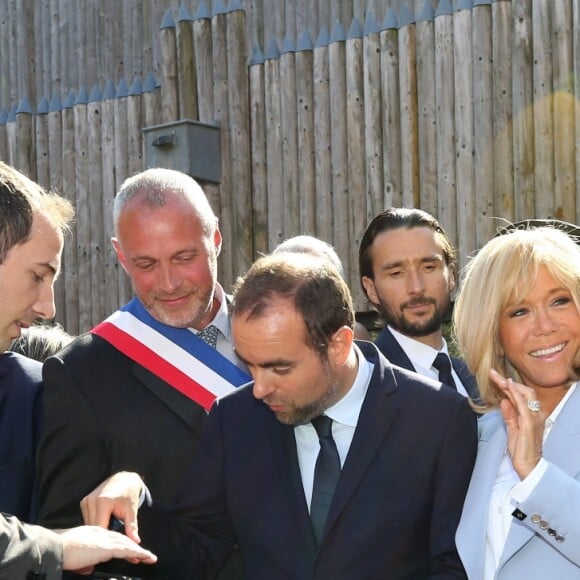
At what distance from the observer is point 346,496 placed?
2.55 meters

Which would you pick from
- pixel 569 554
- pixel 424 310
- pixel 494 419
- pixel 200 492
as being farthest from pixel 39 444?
pixel 424 310

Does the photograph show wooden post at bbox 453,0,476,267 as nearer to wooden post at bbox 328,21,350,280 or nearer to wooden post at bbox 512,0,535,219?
wooden post at bbox 512,0,535,219

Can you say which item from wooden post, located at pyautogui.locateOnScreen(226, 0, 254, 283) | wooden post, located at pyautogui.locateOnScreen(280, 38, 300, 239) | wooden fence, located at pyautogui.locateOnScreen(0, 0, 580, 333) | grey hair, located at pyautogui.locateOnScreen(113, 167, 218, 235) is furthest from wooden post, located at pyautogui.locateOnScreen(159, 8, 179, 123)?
grey hair, located at pyautogui.locateOnScreen(113, 167, 218, 235)

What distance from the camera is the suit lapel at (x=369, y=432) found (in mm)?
2561

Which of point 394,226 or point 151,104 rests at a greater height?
point 151,104

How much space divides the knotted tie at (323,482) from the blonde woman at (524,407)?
1.11 feet

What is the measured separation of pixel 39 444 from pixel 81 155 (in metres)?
5.81

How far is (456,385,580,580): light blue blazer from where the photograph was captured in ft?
8.05

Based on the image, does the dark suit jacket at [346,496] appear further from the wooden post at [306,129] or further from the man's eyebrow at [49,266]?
the wooden post at [306,129]

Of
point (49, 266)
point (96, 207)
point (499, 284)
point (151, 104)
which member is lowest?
point (499, 284)

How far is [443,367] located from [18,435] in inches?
70.9

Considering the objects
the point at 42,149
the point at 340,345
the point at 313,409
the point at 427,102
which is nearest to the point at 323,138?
the point at 427,102

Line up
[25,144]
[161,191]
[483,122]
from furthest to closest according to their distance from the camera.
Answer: [25,144]
[483,122]
[161,191]

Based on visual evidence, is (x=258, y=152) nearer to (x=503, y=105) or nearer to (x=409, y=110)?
(x=409, y=110)
